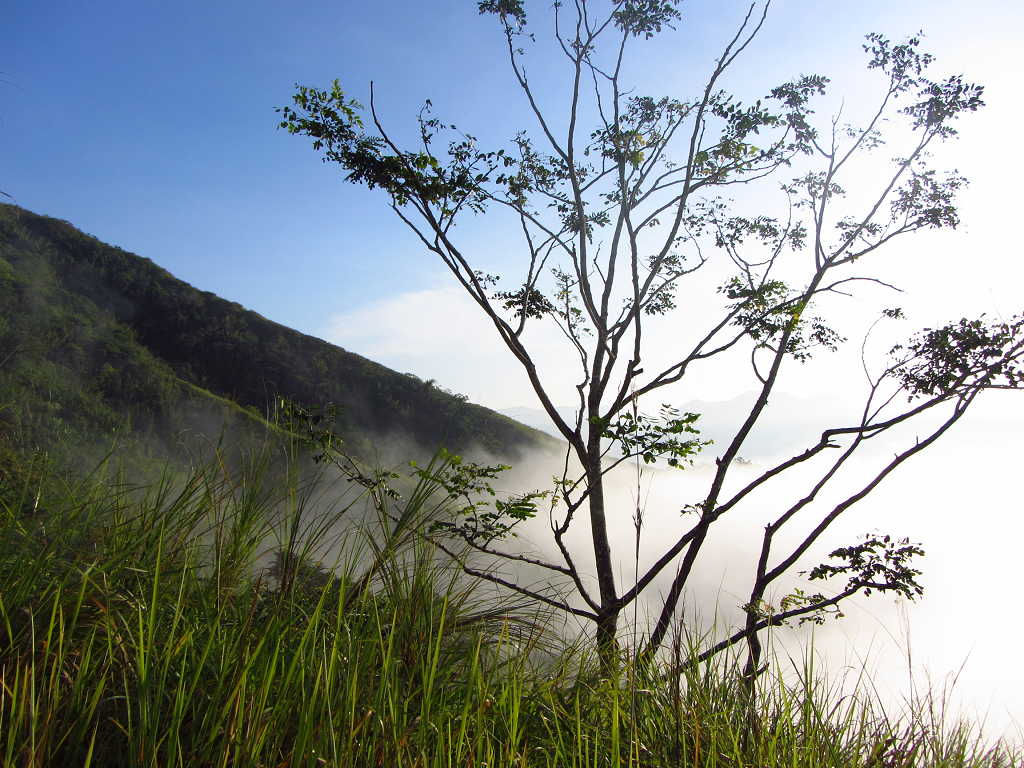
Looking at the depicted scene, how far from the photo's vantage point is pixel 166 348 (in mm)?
56625

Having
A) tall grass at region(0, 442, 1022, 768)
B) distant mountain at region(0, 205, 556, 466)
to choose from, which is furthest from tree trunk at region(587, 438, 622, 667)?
distant mountain at region(0, 205, 556, 466)

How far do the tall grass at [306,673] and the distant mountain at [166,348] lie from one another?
38285mm

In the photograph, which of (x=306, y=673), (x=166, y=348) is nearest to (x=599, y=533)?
(x=306, y=673)

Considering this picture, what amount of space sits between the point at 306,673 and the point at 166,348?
6592cm

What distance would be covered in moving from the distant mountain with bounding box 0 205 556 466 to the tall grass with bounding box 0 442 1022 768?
38285mm

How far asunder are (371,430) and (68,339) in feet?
93.6

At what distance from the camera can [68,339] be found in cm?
4897

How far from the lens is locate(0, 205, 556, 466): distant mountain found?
1768 inches

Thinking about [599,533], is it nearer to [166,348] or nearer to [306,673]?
[306,673]

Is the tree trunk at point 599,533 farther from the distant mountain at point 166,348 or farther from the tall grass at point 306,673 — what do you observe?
the distant mountain at point 166,348

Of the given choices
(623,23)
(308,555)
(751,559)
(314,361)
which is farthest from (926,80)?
(751,559)

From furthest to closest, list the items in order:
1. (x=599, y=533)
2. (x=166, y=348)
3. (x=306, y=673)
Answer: (x=166, y=348) → (x=599, y=533) → (x=306, y=673)

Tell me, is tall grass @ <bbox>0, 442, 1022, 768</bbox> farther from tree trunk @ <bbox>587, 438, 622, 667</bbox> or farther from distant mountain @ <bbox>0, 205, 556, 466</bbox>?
distant mountain @ <bbox>0, 205, 556, 466</bbox>

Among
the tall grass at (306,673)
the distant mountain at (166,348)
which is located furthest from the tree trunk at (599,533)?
the distant mountain at (166,348)
